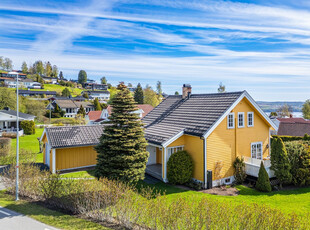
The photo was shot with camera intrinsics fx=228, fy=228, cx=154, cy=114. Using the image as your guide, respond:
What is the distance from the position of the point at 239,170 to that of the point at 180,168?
4.66 m

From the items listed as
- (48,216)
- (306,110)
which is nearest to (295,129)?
(48,216)

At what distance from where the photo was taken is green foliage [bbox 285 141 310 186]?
15742 millimetres

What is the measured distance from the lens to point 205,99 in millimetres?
20047

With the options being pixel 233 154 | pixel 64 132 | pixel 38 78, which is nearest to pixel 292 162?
pixel 233 154

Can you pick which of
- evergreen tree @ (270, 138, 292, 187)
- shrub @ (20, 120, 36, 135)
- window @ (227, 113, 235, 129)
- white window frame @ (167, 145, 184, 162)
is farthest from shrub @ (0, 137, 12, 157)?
evergreen tree @ (270, 138, 292, 187)

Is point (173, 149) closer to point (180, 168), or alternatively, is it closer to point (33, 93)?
point (180, 168)

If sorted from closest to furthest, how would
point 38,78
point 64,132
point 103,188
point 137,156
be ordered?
point 103,188, point 137,156, point 64,132, point 38,78

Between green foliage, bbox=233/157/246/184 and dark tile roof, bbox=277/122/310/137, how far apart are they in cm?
2097

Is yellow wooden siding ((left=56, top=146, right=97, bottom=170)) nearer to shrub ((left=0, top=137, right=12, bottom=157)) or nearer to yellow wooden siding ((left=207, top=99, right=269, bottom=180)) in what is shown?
shrub ((left=0, top=137, right=12, bottom=157))

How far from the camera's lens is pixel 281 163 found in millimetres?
15539

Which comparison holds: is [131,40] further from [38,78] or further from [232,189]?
[38,78]

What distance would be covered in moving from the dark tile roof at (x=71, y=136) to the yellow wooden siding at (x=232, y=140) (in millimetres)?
9705

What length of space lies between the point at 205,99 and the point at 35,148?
71.0 feet

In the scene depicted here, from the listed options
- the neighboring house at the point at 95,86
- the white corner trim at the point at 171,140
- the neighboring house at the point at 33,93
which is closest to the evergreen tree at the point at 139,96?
the neighboring house at the point at 33,93
